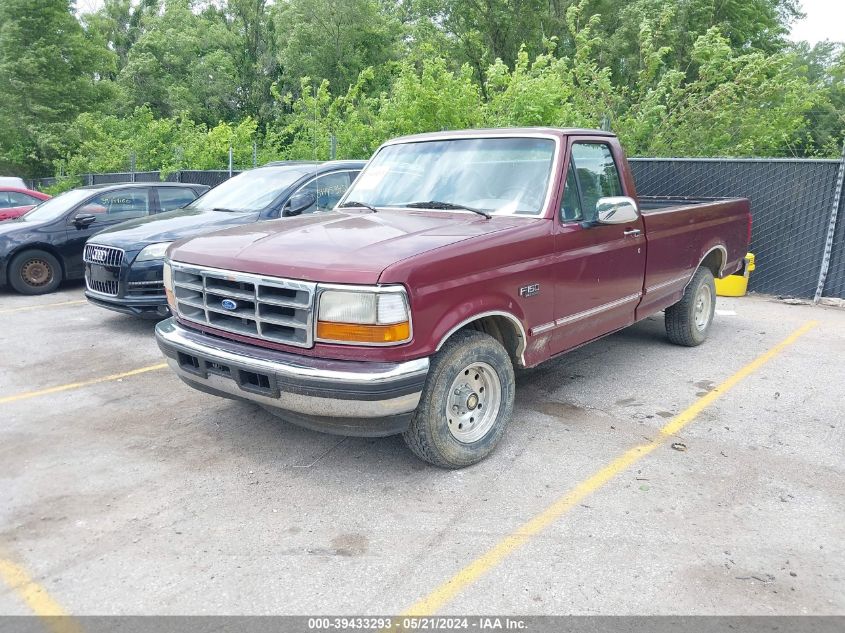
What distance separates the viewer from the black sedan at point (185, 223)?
730cm

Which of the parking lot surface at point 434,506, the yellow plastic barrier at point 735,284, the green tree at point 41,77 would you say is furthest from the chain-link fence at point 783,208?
the green tree at point 41,77

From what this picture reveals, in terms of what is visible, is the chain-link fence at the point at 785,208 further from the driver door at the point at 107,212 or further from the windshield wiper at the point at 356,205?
the driver door at the point at 107,212

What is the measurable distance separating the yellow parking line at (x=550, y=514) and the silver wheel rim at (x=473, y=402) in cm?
69

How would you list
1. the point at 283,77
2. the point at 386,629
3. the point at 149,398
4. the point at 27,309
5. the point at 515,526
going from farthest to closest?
the point at 283,77, the point at 27,309, the point at 149,398, the point at 515,526, the point at 386,629

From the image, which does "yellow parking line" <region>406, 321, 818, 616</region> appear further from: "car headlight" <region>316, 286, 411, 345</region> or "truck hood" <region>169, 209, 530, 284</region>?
"truck hood" <region>169, 209, 530, 284</region>

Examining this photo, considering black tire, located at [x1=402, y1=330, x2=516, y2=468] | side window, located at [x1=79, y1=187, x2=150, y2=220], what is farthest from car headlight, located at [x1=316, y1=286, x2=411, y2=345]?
side window, located at [x1=79, y1=187, x2=150, y2=220]

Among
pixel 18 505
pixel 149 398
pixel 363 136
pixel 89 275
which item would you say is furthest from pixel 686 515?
pixel 363 136

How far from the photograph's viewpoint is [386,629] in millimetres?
2742

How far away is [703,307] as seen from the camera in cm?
712

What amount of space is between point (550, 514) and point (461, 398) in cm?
86

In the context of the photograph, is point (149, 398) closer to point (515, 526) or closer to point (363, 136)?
point (515, 526)

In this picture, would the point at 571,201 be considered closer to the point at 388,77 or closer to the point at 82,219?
the point at 82,219

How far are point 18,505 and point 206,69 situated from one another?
39.1 m

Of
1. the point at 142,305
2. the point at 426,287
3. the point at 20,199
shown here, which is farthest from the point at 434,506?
the point at 20,199
